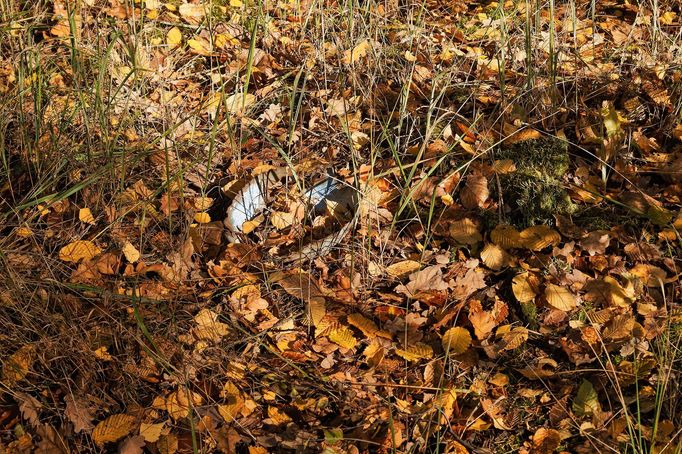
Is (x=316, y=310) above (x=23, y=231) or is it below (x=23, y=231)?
below

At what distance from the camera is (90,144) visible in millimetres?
2686

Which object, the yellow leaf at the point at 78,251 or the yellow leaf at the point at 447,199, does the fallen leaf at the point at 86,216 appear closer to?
the yellow leaf at the point at 78,251

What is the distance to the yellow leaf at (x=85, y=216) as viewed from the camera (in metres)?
2.62

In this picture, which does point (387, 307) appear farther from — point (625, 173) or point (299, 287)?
point (625, 173)

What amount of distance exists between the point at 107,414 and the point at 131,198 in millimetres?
919

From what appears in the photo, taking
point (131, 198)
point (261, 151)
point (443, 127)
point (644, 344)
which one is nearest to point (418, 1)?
point (443, 127)

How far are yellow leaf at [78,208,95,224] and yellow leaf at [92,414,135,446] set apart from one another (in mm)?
857

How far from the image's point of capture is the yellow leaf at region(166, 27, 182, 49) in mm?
3594

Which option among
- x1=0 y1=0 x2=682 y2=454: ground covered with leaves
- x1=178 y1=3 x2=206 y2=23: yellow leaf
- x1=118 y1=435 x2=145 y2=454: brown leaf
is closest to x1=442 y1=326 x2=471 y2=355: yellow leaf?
x1=0 y1=0 x2=682 y2=454: ground covered with leaves

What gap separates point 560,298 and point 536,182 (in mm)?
524

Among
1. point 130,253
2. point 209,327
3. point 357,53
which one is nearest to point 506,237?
point 209,327

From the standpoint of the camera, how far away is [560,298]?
2322 mm

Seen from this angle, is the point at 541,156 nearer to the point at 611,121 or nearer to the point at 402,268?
the point at 611,121

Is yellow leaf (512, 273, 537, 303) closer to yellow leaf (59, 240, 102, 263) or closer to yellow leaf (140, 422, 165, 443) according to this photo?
yellow leaf (140, 422, 165, 443)
